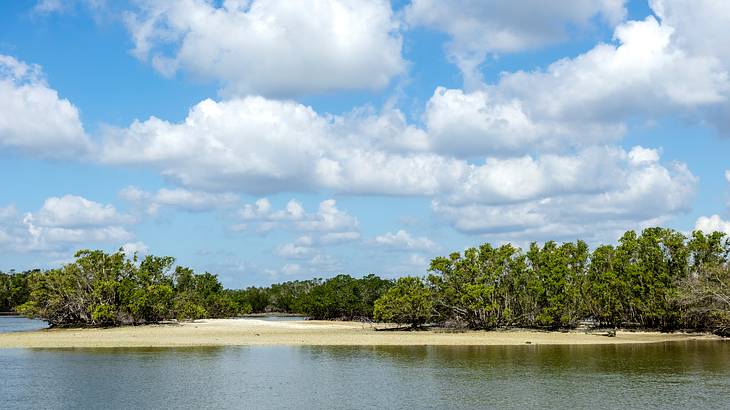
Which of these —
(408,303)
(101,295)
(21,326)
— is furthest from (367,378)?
(21,326)

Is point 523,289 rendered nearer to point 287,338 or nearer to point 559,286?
point 559,286

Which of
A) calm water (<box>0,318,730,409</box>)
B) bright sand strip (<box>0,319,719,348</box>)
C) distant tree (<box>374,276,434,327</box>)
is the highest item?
distant tree (<box>374,276,434,327</box>)

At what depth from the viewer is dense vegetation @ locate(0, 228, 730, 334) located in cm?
9162

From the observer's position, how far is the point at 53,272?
342ft

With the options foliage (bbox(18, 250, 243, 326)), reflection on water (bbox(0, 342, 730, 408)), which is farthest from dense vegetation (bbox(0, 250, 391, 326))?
reflection on water (bbox(0, 342, 730, 408))

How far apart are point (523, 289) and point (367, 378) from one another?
170 feet

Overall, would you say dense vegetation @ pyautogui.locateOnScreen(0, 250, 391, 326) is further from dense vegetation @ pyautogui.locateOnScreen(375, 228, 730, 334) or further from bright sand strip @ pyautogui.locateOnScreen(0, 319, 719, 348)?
dense vegetation @ pyautogui.locateOnScreen(375, 228, 730, 334)

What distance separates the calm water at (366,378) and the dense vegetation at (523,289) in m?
23.3

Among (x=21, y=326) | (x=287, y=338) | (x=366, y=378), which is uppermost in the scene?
(x=21, y=326)

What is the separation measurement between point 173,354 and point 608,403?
40.3 m

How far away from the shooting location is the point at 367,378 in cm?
4869

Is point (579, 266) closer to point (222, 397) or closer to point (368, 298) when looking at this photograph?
point (368, 298)

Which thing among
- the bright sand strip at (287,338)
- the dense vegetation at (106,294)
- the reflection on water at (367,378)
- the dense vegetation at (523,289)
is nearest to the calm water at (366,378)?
the reflection on water at (367,378)

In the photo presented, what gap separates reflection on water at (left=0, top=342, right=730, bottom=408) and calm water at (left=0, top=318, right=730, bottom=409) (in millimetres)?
65
